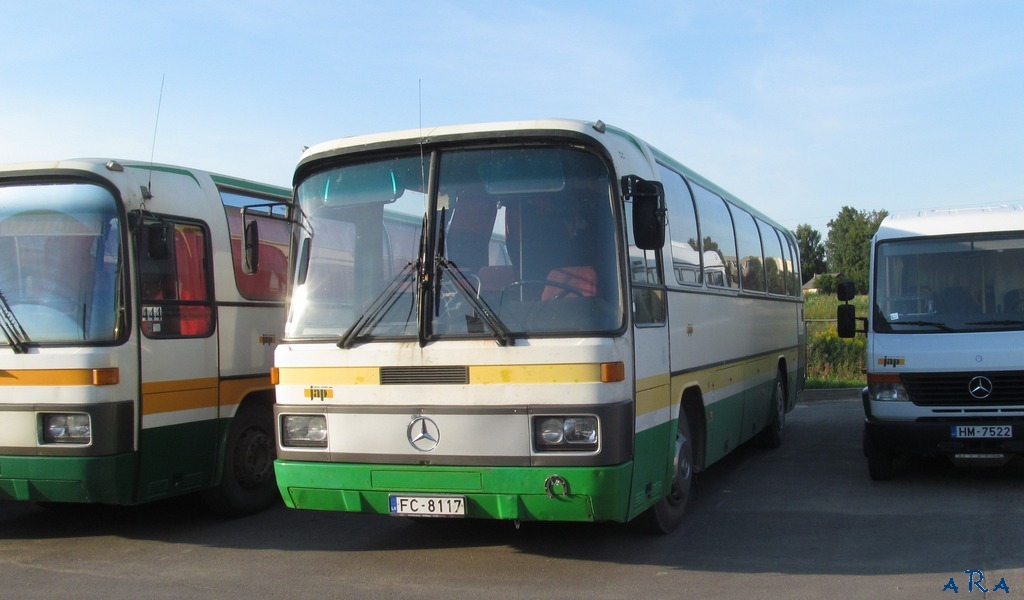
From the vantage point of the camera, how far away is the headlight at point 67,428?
296 inches

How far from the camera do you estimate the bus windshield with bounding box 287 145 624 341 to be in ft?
21.3

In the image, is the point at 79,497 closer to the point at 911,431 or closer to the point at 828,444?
the point at 911,431

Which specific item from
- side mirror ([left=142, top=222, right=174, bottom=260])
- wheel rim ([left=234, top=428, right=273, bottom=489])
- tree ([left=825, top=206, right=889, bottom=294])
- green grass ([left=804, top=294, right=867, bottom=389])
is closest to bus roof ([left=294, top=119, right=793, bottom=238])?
side mirror ([left=142, top=222, right=174, bottom=260])

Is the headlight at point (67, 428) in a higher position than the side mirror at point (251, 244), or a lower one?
lower

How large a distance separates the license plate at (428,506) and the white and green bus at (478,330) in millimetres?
13

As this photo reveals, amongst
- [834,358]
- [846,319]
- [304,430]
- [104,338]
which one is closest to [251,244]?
[104,338]

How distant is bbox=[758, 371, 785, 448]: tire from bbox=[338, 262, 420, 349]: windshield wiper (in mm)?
7510

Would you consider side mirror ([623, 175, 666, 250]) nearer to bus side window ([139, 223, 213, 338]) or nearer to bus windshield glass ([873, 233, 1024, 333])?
bus side window ([139, 223, 213, 338])

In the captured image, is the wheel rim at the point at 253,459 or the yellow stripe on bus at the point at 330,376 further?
the wheel rim at the point at 253,459

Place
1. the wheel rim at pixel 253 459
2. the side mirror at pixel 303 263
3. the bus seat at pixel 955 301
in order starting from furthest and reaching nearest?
1. the bus seat at pixel 955 301
2. the wheel rim at pixel 253 459
3. the side mirror at pixel 303 263

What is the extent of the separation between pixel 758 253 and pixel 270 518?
6894 mm

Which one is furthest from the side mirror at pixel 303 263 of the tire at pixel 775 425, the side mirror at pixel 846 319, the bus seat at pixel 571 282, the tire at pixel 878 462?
the tire at pixel 775 425

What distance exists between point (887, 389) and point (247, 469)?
6189 mm

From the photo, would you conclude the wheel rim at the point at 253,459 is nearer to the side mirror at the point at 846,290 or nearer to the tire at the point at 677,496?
the tire at the point at 677,496
